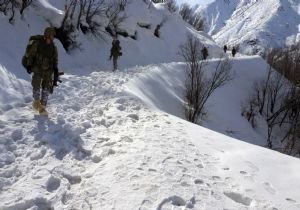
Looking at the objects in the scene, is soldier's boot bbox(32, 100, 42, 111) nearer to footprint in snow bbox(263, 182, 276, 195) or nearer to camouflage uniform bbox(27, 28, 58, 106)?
camouflage uniform bbox(27, 28, 58, 106)

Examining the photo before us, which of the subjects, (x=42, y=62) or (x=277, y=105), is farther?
(x=277, y=105)

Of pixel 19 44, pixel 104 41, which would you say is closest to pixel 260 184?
pixel 19 44

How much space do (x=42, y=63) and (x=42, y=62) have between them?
0.02m

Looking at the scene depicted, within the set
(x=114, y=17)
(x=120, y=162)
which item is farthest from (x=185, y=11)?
(x=120, y=162)

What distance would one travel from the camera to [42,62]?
8555mm

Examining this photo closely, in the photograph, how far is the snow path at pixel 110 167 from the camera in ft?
16.9

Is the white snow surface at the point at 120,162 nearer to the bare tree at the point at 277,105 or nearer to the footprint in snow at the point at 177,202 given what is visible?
the footprint in snow at the point at 177,202

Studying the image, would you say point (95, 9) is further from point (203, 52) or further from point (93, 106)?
point (93, 106)

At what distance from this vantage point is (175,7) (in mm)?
62969

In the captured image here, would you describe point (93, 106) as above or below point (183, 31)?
below

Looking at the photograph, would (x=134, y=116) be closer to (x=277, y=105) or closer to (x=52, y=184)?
(x=52, y=184)

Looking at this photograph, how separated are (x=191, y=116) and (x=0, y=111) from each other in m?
13.9

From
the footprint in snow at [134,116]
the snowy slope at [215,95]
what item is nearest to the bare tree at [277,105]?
the snowy slope at [215,95]

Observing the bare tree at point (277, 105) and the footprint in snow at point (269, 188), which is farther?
the bare tree at point (277, 105)
